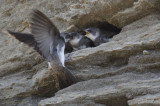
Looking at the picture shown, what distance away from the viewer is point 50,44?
9.71ft

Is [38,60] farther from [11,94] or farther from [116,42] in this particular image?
[116,42]

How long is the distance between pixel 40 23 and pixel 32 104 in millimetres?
803

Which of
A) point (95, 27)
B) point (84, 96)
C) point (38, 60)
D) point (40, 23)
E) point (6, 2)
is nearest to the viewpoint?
point (84, 96)

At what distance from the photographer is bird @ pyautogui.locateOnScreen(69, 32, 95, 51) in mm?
3689

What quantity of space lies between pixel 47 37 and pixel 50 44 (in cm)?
9

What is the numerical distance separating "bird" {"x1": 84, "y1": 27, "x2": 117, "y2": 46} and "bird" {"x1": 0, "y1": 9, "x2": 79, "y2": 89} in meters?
0.73

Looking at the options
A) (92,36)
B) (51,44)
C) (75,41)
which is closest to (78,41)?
(75,41)

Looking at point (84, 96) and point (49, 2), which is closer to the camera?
point (84, 96)

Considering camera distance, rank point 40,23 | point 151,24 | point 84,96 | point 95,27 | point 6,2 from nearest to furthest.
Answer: point 84,96 < point 40,23 < point 151,24 < point 95,27 < point 6,2

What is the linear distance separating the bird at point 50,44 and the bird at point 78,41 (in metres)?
0.60

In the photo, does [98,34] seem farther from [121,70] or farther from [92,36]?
[121,70]

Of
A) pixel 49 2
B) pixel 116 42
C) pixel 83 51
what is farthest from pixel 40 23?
pixel 49 2

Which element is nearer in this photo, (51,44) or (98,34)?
(51,44)

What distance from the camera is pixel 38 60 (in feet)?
11.3
